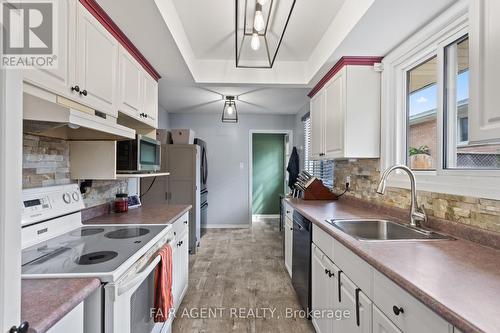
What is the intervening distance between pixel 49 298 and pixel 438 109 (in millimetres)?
2232

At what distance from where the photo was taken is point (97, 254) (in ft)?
4.10

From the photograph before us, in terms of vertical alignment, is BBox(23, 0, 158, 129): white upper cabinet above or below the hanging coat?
above

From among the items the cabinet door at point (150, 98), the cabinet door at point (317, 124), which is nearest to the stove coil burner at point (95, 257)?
the cabinet door at point (150, 98)

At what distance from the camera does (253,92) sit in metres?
3.85

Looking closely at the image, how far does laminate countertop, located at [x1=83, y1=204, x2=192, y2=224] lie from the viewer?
1941 mm

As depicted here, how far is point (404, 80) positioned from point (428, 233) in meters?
1.29

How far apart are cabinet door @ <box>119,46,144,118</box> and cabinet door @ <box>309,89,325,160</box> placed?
1.92 metres

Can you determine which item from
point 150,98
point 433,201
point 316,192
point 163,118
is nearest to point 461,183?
point 433,201

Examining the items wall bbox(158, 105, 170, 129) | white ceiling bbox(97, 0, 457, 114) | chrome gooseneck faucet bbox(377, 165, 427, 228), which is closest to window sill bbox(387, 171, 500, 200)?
chrome gooseneck faucet bbox(377, 165, 427, 228)

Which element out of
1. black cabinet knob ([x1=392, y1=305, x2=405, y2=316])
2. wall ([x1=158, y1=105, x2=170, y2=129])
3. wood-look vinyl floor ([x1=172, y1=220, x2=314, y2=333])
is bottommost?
wood-look vinyl floor ([x1=172, y1=220, x2=314, y2=333])

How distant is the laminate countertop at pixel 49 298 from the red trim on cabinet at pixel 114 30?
1.53 m

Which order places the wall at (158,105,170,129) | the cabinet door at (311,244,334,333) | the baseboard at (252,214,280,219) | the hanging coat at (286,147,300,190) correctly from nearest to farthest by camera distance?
the cabinet door at (311,244,334,333), the wall at (158,105,170,129), the hanging coat at (286,147,300,190), the baseboard at (252,214,280,219)

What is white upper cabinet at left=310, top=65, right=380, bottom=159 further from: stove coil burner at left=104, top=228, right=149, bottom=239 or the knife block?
stove coil burner at left=104, top=228, right=149, bottom=239

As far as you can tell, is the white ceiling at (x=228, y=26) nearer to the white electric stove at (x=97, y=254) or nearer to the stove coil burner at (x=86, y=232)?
the white electric stove at (x=97, y=254)
